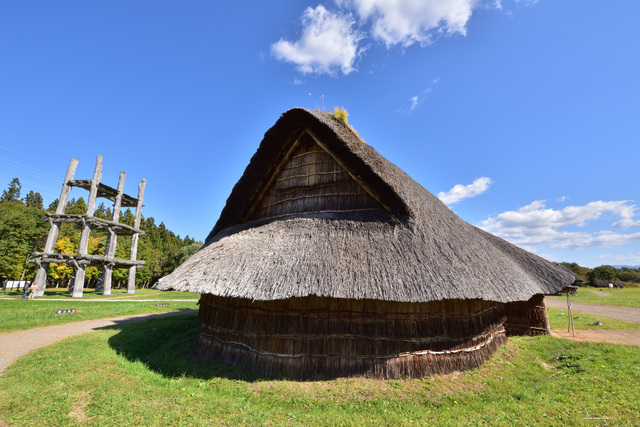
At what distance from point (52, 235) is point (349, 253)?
1108 inches

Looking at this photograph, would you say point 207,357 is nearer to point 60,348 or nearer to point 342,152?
point 60,348

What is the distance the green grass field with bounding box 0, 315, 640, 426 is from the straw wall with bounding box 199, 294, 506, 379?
1.06 ft

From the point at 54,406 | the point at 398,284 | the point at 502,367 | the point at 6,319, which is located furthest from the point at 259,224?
the point at 6,319

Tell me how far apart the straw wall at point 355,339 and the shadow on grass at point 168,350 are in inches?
26.0

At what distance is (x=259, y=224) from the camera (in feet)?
30.9

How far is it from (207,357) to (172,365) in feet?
3.10

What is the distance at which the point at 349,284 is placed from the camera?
18.9ft

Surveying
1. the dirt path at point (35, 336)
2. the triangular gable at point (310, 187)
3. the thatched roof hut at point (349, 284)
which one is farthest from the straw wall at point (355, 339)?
the dirt path at point (35, 336)

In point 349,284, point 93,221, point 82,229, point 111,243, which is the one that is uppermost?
point 93,221

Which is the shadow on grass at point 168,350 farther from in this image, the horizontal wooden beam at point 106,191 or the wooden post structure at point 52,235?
the horizontal wooden beam at point 106,191

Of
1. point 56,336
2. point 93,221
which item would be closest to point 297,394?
point 56,336

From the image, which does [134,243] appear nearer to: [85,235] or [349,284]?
[85,235]

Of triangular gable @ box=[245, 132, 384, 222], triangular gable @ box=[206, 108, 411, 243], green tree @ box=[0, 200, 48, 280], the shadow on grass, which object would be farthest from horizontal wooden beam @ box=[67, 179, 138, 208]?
triangular gable @ box=[245, 132, 384, 222]

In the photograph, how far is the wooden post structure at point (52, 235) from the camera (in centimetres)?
2119
